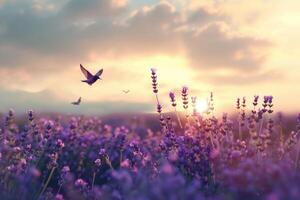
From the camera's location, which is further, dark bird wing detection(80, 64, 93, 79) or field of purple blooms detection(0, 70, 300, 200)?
dark bird wing detection(80, 64, 93, 79)

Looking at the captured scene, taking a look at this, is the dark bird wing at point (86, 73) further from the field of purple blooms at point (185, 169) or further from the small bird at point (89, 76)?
the field of purple blooms at point (185, 169)

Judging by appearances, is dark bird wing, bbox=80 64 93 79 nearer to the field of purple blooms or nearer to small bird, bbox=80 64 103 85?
small bird, bbox=80 64 103 85

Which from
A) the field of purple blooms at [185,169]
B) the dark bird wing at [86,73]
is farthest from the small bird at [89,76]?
the field of purple blooms at [185,169]

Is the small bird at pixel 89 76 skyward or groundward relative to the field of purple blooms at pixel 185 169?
skyward

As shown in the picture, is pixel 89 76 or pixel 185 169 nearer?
pixel 185 169

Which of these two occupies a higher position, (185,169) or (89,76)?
(89,76)

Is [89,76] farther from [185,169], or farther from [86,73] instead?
[185,169]

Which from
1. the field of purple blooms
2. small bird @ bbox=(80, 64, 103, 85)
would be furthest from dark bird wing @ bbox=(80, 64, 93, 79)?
the field of purple blooms

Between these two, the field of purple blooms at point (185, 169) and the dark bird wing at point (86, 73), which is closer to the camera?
the field of purple blooms at point (185, 169)

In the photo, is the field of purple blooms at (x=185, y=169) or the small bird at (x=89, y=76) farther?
the small bird at (x=89, y=76)

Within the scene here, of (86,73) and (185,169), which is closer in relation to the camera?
(185,169)

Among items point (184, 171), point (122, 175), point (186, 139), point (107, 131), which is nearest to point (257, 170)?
point (122, 175)

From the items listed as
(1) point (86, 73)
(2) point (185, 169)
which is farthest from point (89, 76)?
(2) point (185, 169)

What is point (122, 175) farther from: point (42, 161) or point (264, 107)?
point (42, 161)
